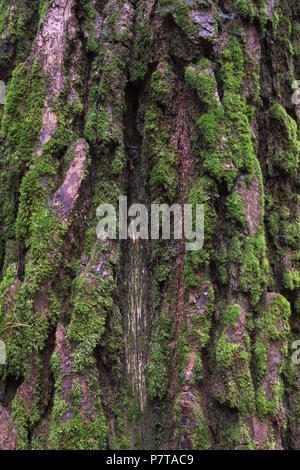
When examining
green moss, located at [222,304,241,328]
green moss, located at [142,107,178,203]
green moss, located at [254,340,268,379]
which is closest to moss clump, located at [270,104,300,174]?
green moss, located at [142,107,178,203]

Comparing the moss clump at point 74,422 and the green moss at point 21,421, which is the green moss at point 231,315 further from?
the green moss at point 21,421

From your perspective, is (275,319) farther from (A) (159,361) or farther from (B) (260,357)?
(A) (159,361)

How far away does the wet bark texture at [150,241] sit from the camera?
2.99m

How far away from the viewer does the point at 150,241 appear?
346 cm

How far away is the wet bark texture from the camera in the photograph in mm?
2992

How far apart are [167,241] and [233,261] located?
1.85 feet

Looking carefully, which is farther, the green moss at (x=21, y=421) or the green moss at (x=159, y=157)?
the green moss at (x=159, y=157)

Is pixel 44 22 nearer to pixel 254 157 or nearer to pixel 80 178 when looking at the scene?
pixel 80 178

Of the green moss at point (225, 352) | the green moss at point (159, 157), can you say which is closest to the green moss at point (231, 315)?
the green moss at point (225, 352)

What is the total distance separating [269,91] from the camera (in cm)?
376

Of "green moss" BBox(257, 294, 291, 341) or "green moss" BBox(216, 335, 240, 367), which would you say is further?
"green moss" BBox(257, 294, 291, 341)

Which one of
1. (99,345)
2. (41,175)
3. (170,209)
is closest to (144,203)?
(170,209)

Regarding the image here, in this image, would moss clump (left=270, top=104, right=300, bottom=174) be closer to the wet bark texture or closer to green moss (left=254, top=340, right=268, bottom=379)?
the wet bark texture

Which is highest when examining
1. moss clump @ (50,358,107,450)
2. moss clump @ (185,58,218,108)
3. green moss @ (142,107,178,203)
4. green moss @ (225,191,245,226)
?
moss clump @ (185,58,218,108)
